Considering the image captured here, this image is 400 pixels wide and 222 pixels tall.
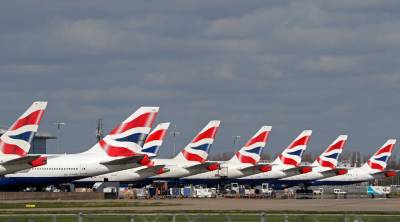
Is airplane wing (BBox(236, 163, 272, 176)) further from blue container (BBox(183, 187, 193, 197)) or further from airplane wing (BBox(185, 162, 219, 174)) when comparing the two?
airplane wing (BBox(185, 162, 219, 174))

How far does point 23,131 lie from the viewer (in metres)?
85.5

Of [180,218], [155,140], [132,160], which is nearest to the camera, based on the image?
[180,218]

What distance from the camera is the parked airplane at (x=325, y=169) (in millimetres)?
150500

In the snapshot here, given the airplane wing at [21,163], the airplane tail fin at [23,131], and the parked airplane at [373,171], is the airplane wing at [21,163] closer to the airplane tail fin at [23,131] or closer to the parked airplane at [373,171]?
the airplane tail fin at [23,131]

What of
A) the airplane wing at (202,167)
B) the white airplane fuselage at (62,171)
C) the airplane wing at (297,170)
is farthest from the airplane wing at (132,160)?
the airplane wing at (297,170)

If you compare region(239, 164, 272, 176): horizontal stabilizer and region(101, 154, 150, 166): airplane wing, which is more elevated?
region(239, 164, 272, 176): horizontal stabilizer

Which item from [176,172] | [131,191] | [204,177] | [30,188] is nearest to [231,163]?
[204,177]

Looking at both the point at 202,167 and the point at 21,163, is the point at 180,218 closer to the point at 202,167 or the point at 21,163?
the point at 21,163

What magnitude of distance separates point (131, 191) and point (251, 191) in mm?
31758

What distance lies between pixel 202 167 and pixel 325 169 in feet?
119

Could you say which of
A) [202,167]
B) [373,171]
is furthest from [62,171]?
[373,171]

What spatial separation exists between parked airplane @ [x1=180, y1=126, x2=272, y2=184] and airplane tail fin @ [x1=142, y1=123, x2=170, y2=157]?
1278 cm

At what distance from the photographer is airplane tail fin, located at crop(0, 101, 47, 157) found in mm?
85562

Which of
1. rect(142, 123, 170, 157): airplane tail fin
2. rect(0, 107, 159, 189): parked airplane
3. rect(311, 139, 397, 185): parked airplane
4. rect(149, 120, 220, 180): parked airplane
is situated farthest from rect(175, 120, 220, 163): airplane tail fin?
rect(311, 139, 397, 185): parked airplane
